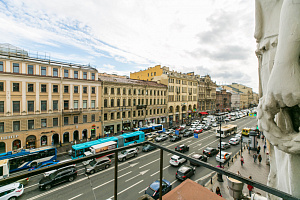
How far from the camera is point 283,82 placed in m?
1.91

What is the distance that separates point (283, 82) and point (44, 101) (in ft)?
91.6

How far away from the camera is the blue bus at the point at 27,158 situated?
14.0 meters

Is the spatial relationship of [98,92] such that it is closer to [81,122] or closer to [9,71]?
[81,122]

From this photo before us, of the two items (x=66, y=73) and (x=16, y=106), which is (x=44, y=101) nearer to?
(x=16, y=106)

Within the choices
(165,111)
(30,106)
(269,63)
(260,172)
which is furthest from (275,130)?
(165,111)

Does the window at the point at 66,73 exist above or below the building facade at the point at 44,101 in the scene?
above

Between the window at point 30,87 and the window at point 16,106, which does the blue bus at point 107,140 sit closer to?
the window at point 16,106

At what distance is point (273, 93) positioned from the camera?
205cm

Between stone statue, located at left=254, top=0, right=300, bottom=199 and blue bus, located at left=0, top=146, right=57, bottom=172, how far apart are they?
20.3 meters

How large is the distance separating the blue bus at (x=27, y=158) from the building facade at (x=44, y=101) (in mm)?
6431

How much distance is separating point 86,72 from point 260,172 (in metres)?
29.6

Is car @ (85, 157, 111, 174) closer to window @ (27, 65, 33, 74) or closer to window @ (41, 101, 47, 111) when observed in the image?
window @ (41, 101, 47, 111)

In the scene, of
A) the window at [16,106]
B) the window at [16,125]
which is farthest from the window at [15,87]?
the window at [16,125]

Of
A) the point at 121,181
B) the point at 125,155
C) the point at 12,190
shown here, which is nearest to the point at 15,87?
the point at 125,155
